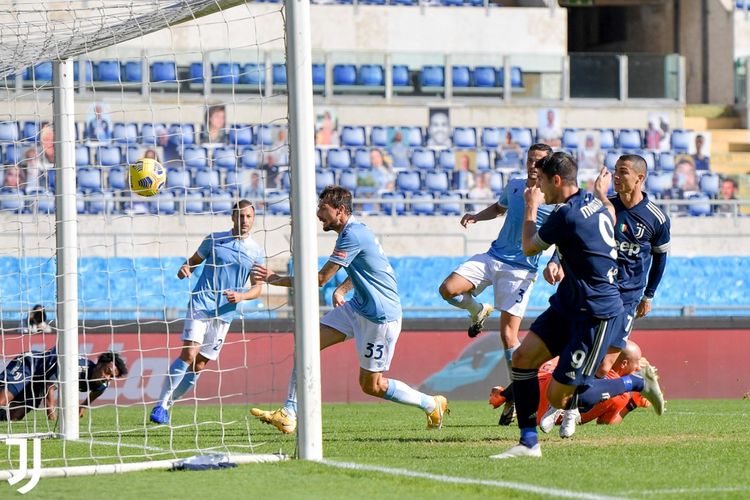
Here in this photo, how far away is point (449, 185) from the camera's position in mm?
23078

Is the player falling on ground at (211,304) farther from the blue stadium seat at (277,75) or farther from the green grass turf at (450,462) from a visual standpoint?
the blue stadium seat at (277,75)

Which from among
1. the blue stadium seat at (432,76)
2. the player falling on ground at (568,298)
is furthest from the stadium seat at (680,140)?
the player falling on ground at (568,298)

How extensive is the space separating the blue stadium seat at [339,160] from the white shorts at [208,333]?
1055 centimetres

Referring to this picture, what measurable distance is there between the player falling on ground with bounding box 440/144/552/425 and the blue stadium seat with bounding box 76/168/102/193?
11.3 meters

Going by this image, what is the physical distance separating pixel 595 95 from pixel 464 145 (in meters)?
3.06

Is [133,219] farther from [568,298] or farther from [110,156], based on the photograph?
[568,298]

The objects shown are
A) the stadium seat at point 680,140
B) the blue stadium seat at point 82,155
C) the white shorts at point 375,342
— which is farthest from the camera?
the stadium seat at point 680,140

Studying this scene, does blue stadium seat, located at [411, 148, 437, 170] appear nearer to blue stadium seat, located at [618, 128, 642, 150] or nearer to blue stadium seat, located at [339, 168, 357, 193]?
blue stadium seat, located at [339, 168, 357, 193]

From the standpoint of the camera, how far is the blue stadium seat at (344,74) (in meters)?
24.5

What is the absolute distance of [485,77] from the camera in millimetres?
25125

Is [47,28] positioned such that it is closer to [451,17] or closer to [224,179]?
[224,179]

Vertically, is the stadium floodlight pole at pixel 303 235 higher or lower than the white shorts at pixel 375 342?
higher

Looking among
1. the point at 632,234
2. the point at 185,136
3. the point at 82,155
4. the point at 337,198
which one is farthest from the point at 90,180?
the point at 632,234

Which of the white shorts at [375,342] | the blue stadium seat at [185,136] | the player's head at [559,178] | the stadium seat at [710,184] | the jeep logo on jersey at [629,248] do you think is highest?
the blue stadium seat at [185,136]
